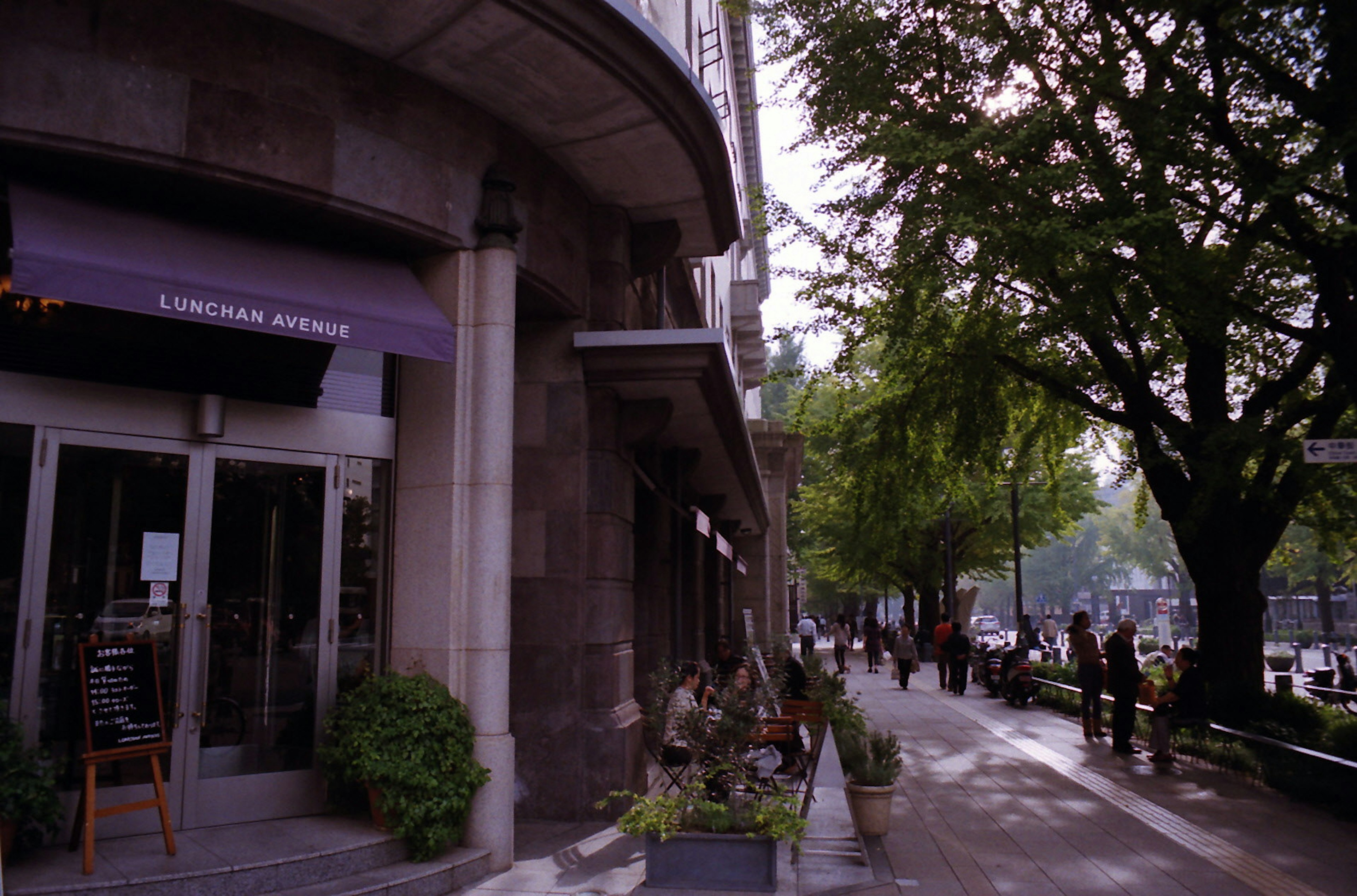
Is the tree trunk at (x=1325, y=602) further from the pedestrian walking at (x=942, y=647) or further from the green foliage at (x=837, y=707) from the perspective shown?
the green foliage at (x=837, y=707)

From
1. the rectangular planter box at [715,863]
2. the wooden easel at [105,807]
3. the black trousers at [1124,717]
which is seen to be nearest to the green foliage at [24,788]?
the wooden easel at [105,807]

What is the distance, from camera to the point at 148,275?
6.39 m

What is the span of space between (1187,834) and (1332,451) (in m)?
3.79

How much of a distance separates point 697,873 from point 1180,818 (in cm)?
565

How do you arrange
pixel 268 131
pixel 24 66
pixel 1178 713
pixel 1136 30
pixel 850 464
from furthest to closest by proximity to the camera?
pixel 850 464, pixel 1178 713, pixel 1136 30, pixel 268 131, pixel 24 66

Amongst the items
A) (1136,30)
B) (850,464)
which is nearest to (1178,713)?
(850,464)

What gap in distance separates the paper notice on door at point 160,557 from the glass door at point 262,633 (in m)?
0.18

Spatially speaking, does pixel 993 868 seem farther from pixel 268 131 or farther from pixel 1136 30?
pixel 1136 30

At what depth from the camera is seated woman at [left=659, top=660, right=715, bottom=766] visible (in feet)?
25.0

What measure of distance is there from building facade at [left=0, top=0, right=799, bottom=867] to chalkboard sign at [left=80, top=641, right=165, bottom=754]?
2.21 feet

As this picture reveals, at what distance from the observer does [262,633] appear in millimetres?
7926

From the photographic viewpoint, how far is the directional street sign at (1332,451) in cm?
960

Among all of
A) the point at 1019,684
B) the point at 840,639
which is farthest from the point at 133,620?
the point at 840,639

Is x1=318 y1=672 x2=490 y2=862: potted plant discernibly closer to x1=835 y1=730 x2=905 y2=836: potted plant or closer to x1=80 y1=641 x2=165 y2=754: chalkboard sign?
x1=80 y1=641 x2=165 y2=754: chalkboard sign
